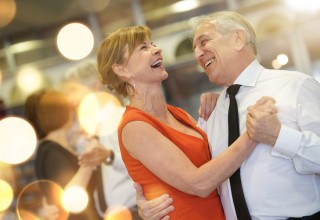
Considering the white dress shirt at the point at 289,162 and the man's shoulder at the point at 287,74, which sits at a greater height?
the man's shoulder at the point at 287,74

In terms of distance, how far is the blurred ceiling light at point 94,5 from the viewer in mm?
5069

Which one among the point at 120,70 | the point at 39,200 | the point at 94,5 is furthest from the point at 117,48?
the point at 94,5

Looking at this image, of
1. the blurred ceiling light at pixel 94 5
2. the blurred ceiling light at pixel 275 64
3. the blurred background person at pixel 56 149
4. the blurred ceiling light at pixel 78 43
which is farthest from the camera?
the blurred ceiling light at pixel 94 5

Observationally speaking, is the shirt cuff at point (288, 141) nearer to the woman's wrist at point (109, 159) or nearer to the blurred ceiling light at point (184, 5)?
the woman's wrist at point (109, 159)

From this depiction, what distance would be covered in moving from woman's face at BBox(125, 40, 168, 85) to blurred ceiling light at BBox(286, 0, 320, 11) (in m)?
2.86

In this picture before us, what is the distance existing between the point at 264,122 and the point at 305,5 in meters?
3.05

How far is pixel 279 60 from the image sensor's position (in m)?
3.53

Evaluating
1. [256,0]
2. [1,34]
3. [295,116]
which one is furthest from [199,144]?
[1,34]

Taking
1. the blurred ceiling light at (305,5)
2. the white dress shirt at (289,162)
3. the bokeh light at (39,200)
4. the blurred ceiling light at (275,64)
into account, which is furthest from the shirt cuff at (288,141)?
the blurred ceiling light at (305,5)

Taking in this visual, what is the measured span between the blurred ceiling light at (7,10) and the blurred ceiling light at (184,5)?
1.94 m

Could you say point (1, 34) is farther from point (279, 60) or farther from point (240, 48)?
point (240, 48)

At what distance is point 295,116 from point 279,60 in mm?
2374

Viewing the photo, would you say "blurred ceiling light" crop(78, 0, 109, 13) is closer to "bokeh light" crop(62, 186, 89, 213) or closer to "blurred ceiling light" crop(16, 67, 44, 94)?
"blurred ceiling light" crop(16, 67, 44, 94)

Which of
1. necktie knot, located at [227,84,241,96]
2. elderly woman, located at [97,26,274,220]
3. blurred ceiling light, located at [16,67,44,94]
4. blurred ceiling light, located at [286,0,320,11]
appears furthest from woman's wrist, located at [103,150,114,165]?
blurred ceiling light, located at [16,67,44,94]
